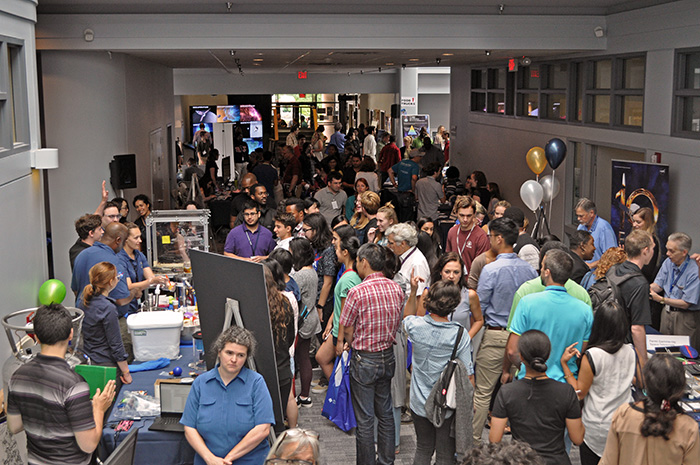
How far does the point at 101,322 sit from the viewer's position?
4.60 meters

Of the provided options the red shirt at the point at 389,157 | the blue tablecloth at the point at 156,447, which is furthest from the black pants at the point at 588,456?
the red shirt at the point at 389,157

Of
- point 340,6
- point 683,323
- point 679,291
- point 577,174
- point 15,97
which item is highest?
point 340,6

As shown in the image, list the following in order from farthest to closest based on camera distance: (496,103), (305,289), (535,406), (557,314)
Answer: (496,103) < (305,289) < (557,314) < (535,406)

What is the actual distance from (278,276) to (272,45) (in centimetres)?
426

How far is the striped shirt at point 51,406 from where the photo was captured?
132 inches

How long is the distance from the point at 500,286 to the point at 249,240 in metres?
3.01

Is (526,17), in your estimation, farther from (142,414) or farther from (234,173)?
(234,173)

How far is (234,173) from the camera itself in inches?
716

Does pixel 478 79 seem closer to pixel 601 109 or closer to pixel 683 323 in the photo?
pixel 601 109

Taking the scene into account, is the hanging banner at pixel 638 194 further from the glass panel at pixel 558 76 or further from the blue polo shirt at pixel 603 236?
the glass panel at pixel 558 76

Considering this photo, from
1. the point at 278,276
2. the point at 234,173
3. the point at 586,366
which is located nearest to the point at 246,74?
the point at 234,173

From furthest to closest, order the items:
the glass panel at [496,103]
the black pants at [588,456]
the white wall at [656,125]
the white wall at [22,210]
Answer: the glass panel at [496,103]
the white wall at [656,125]
the white wall at [22,210]
the black pants at [588,456]

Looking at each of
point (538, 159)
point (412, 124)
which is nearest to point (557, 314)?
point (538, 159)

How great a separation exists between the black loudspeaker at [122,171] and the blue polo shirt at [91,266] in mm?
3134
